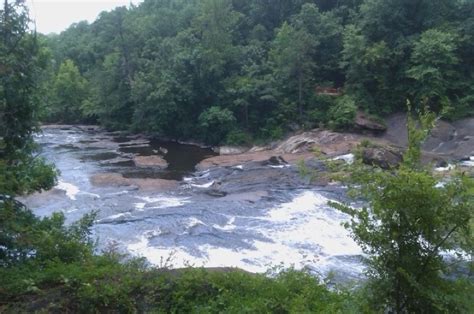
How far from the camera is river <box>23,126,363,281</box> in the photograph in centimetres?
1394

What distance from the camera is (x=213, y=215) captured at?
18.3 meters

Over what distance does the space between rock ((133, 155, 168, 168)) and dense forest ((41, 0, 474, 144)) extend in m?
6.94

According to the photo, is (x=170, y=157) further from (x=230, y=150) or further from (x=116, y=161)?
(x=230, y=150)

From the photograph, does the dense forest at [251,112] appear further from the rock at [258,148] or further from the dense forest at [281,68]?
the rock at [258,148]

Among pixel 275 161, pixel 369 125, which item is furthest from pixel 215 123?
pixel 369 125

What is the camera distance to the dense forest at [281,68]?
32406 mm

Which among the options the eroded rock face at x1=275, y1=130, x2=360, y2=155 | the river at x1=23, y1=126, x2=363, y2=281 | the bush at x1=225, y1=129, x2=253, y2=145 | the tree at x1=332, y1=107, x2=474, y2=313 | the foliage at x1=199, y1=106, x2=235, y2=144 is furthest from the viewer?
the foliage at x1=199, y1=106, x2=235, y2=144

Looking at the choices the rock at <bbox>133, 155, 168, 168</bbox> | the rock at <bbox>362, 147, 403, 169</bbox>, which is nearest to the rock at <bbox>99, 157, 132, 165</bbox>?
the rock at <bbox>133, 155, 168, 168</bbox>

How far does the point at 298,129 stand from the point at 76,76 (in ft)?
98.6

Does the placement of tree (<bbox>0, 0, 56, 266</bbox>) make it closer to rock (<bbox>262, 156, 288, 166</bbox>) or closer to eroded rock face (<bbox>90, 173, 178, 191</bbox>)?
eroded rock face (<bbox>90, 173, 178, 191</bbox>)

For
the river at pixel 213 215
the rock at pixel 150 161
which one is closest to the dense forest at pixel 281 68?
the rock at pixel 150 161

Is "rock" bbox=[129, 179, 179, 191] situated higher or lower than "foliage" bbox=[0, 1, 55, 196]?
lower

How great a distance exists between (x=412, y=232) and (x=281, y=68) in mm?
30687

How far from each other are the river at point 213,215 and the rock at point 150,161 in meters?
0.47
